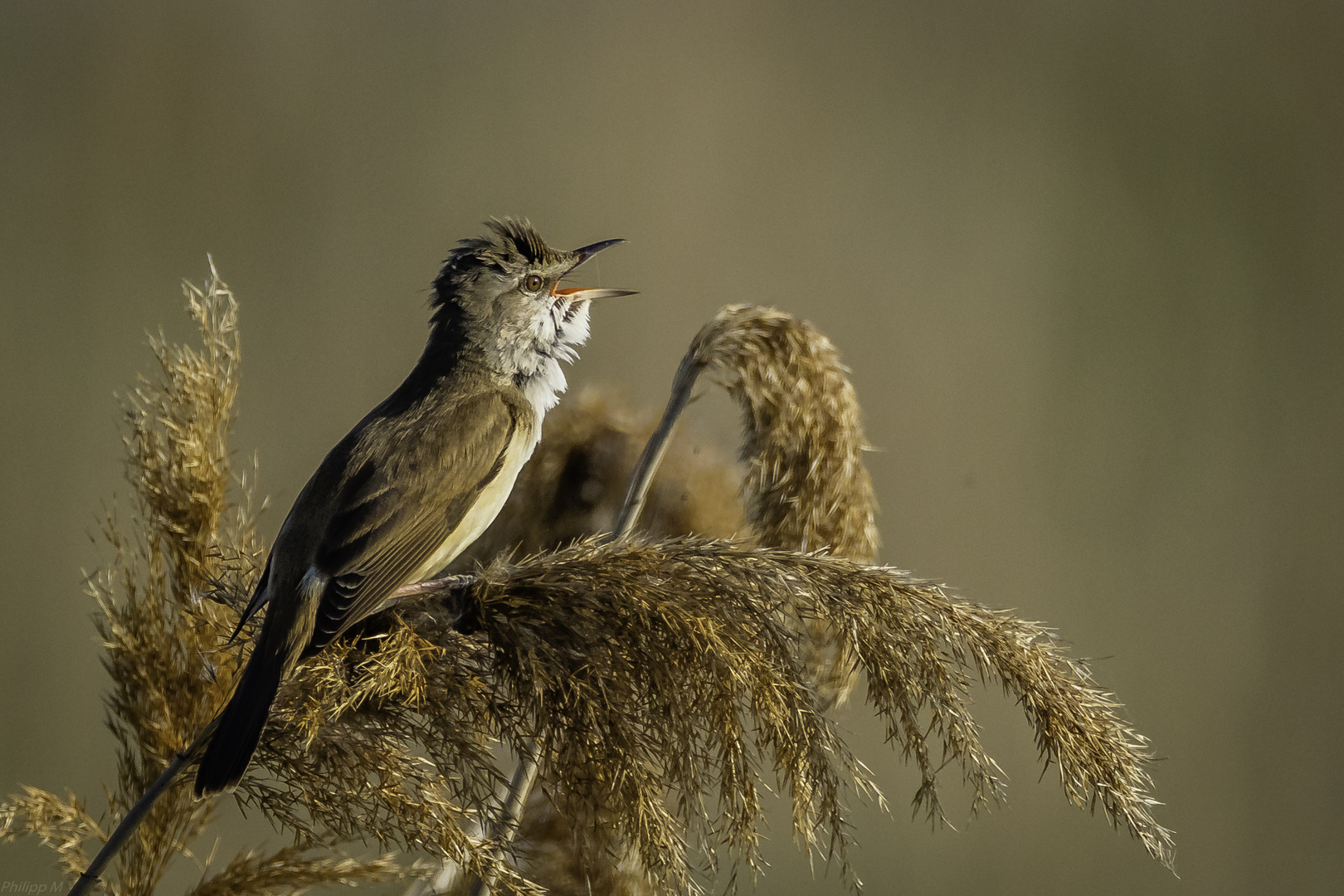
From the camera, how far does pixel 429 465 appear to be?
1.43 meters

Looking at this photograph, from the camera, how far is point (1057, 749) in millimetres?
991

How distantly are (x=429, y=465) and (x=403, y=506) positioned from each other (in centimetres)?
8

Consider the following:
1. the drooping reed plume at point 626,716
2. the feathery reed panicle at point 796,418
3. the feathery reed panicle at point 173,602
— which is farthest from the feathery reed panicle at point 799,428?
the feathery reed panicle at point 173,602

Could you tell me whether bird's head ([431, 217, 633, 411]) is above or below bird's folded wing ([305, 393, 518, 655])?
above

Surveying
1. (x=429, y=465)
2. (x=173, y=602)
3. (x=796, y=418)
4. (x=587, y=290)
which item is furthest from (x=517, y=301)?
(x=173, y=602)

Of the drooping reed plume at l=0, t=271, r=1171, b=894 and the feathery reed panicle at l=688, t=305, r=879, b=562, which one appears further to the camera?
the feathery reed panicle at l=688, t=305, r=879, b=562

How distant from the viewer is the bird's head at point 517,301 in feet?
5.38

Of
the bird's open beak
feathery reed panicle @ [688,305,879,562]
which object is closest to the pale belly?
the bird's open beak

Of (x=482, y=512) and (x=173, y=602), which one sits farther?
(x=482, y=512)

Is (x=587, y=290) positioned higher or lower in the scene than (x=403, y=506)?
higher

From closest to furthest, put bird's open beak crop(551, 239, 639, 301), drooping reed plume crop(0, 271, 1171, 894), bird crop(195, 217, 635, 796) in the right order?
drooping reed plume crop(0, 271, 1171, 894) < bird crop(195, 217, 635, 796) < bird's open beak crop(551, 239, 639, 301)

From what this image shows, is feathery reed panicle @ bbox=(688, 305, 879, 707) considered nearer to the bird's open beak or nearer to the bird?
the bird

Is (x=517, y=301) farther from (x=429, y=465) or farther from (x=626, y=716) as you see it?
(x=626, y=716)

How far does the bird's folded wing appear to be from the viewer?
3.96ft
